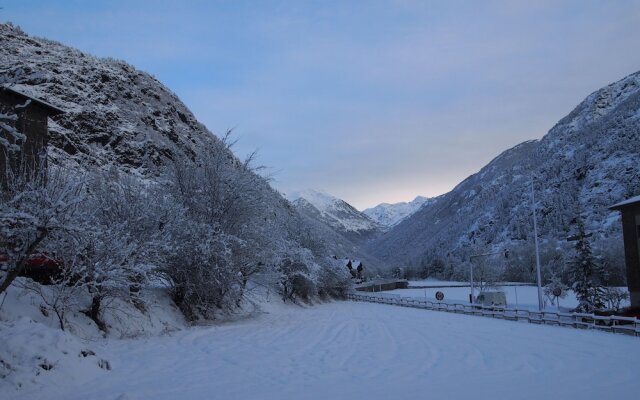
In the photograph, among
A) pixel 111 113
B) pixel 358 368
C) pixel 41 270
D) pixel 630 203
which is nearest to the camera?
pixel 358 368

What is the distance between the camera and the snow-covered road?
8438 mm

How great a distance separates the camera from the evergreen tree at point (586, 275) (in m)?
39.5

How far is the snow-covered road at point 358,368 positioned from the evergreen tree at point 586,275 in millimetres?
24891

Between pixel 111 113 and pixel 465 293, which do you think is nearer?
pixel 111 113

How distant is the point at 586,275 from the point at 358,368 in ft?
116

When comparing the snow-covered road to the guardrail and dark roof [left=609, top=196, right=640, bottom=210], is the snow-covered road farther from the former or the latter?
dark roof [left=609, top=196, right=640, bottom=210]

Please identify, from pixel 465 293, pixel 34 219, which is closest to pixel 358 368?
pixel 34 219

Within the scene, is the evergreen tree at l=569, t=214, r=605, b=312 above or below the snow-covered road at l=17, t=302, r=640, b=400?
above

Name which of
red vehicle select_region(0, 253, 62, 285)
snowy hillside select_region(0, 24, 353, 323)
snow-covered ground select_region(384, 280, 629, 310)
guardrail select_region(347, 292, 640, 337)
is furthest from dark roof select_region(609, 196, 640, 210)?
red vehicle select_region(0, 253, 62, 285)

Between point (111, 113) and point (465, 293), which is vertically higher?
point (111, 113)

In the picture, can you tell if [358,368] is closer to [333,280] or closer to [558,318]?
[558,318]

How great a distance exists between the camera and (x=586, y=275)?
3959 cm

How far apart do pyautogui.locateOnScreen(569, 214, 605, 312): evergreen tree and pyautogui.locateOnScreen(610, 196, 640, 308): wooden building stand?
2599 millimetres

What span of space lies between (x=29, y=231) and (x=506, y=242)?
16124 cm
